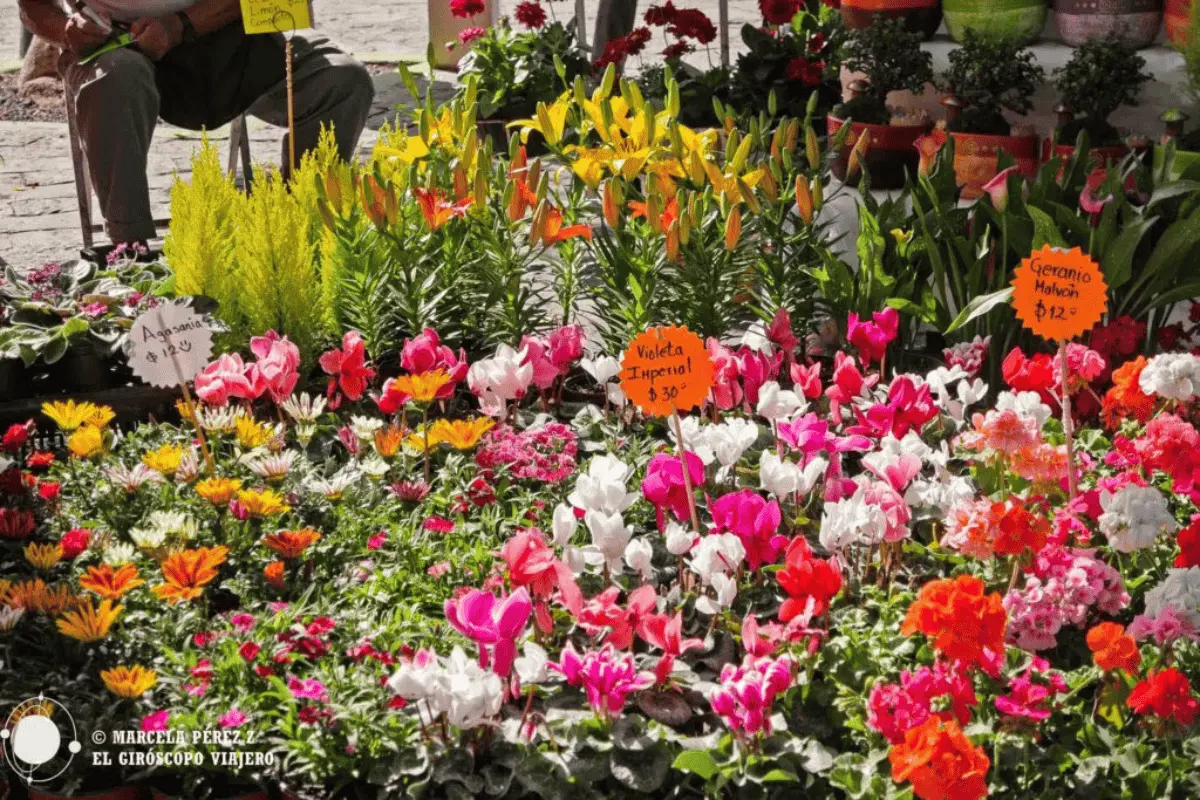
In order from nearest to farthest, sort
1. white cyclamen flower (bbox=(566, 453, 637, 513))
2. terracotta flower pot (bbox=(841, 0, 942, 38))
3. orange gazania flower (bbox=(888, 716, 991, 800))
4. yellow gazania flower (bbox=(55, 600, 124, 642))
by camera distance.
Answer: orange gazania flower (bbox=(888, 716, 991, 800)) < yellow gazania flower (bbox=(55, 600, 124, 642)) < white cyclamen flower (bbox=(566, 453, 637, 513)) < terracotta flower pot (bbox=(841, 0, 942, 38))

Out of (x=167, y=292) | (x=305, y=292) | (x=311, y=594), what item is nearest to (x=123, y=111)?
(x=167, y=292)

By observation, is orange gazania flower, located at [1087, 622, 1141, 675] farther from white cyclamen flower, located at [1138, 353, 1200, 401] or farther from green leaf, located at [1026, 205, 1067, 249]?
green leaf, located at [1026, 205, 1067, 249]

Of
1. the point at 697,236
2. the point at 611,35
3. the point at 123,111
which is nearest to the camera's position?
the point at 697,236

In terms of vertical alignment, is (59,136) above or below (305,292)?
below

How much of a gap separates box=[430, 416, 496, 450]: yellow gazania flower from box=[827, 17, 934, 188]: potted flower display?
193 centimetres

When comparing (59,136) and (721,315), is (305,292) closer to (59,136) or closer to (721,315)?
(721,315)

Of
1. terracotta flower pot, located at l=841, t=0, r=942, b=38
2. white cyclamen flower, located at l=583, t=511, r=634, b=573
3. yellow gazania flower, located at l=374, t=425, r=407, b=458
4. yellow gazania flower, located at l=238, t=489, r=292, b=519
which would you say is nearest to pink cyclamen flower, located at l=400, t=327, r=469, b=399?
yellow gazania flower, located at l=374, t=425, r=407, b=458

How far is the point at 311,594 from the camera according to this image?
214 centimetres

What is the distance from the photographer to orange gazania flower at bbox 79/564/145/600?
6.30ft

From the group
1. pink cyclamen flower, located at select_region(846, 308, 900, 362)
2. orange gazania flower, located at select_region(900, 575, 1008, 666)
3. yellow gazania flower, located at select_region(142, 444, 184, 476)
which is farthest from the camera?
pink cyclamen flower, located at select_region(846, 308, 900, 362)

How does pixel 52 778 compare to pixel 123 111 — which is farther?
pixel 123 111

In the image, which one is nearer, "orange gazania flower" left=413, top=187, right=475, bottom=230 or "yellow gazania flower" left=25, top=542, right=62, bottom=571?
"yellow gazania flower" left=25, top=542, right=62, bottom=571

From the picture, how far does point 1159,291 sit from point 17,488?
2185mm

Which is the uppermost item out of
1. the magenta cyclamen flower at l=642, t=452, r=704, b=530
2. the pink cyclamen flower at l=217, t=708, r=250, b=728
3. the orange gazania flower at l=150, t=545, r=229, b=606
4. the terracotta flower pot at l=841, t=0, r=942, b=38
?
the terracotta flower pot at l=841, t=0, r=942, b=38
